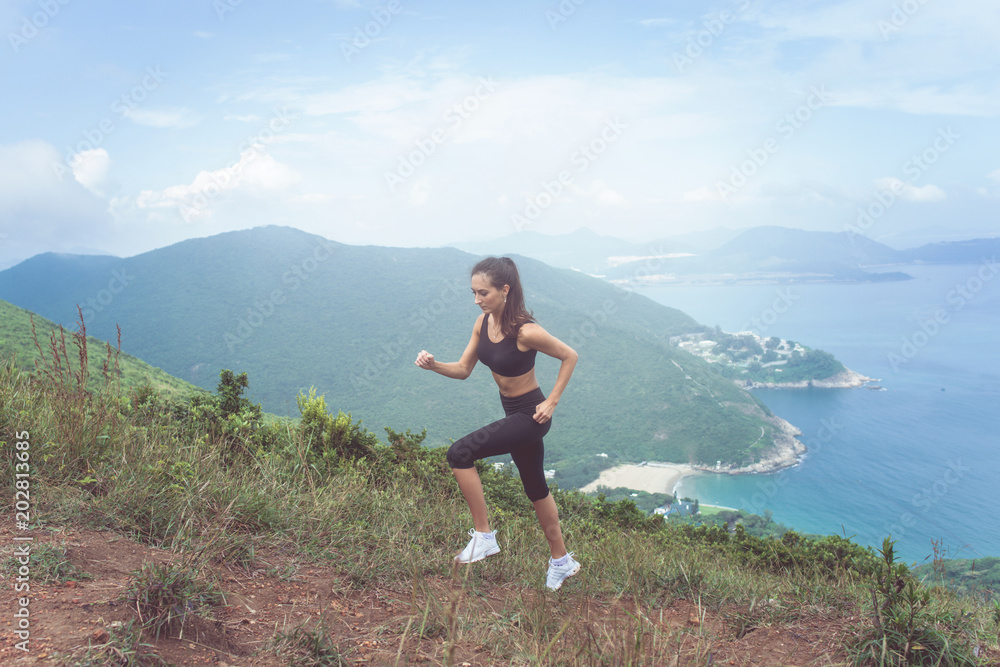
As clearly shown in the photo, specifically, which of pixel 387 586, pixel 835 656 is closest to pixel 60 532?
pixel 387 586

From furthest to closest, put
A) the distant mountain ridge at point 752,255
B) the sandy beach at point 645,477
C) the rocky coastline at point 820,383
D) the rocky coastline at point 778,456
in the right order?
the distant mountain ridge at point 752,255
the rocky coastline at point 820,383
the rocky coastline at point 778,456
the sandy beach at point 645,477

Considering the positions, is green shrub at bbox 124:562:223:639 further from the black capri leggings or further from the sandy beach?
the sandy beach

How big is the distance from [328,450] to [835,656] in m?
4.59

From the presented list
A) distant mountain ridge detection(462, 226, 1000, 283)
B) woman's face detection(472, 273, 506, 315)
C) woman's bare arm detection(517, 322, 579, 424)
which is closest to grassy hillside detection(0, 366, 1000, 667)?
woman's bare arm detection(517, 322, 579, 424)

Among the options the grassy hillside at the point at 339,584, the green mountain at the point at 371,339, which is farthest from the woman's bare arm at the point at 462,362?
the green mountain at the point at 371,339

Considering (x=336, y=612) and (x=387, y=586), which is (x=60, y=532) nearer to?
(x=336, y=612)

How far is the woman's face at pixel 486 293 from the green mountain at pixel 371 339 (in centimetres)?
4385

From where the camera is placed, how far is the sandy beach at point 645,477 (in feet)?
161

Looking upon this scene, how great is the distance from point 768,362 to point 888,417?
18743 millimetres

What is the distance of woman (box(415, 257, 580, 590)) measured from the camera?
3.62 metres

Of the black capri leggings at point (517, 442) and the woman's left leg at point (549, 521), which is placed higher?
the black capri leggings at point (517, 442)

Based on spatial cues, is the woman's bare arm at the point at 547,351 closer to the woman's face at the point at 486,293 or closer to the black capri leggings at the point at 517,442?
the black capri leggings at the point at 517,442

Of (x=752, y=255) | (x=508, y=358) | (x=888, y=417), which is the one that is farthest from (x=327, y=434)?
(x=752, y=255)

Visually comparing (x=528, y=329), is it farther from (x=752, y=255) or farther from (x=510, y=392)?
(x=752, y=255)
